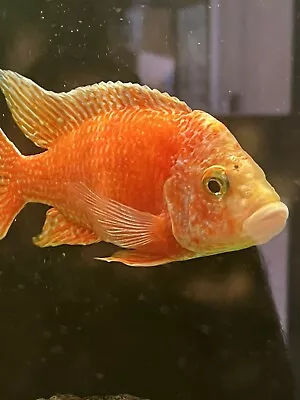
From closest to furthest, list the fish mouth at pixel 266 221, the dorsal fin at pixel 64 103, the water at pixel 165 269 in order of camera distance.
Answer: the fish mouth at pixel 266 221
the dorsal fin at pixel 64 103
the water at pixel 165 269

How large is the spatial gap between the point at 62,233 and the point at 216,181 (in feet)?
0.89

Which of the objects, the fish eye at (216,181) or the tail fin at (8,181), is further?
the tail fin at (8,181)

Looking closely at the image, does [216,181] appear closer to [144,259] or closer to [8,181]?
[144,259]

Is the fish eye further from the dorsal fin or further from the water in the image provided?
the water

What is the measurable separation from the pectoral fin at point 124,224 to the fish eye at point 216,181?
0.07 metres

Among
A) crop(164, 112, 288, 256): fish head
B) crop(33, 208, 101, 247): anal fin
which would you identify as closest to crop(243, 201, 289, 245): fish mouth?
crop(164, 112, 288, 256): fish head

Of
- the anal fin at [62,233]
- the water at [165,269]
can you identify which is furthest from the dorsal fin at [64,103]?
the water at [165,269]

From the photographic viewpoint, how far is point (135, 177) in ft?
2.74

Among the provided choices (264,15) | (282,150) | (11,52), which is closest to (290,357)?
(282,150)

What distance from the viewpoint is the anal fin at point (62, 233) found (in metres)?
0.90

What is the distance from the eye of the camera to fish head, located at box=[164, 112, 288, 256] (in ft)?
2.45

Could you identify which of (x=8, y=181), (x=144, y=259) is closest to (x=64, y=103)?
(x=8, y=181)

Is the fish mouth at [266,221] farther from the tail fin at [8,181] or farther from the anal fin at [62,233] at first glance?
the tail fin at [8,181]

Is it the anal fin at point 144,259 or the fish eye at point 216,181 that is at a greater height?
the fish eye at point 216,181
